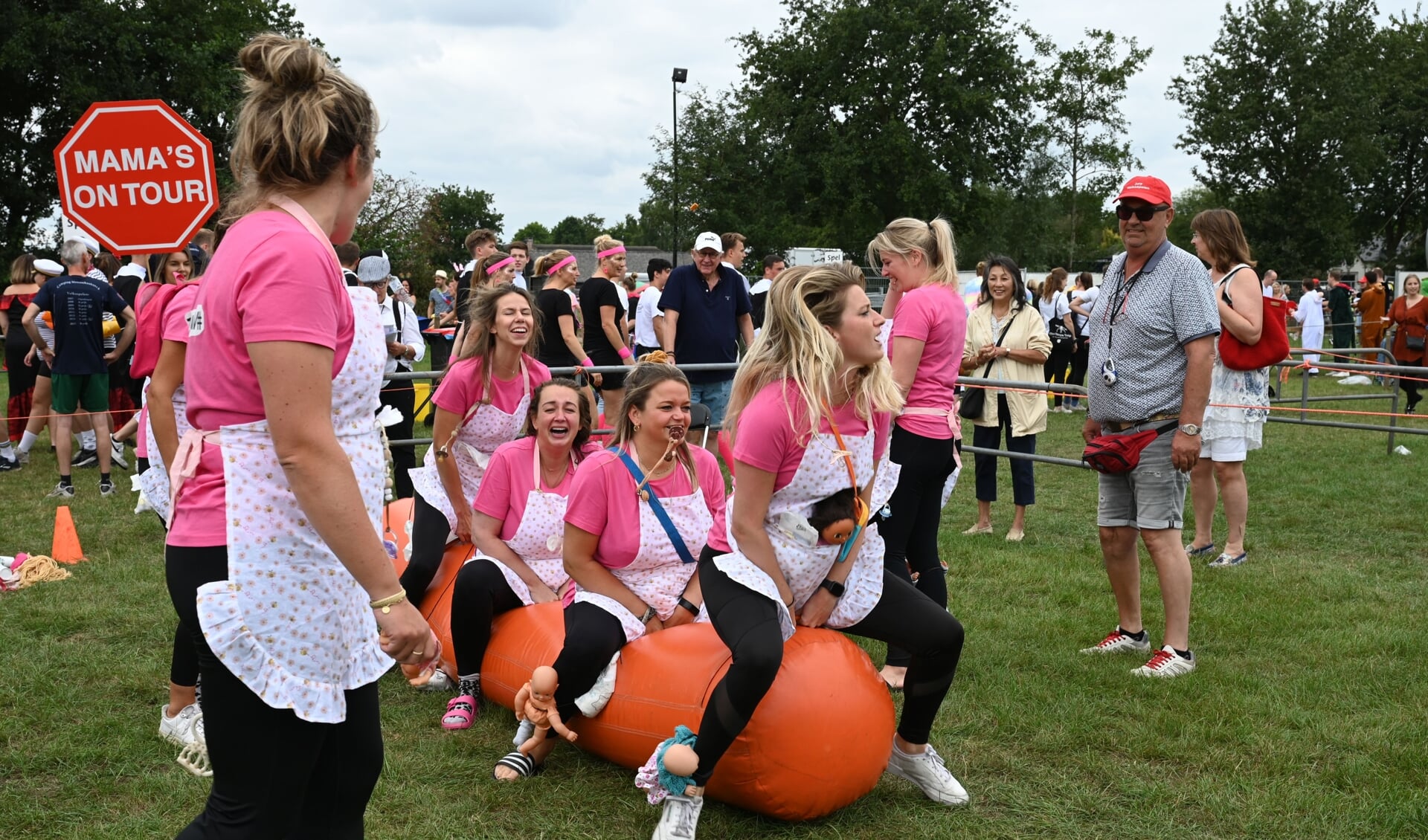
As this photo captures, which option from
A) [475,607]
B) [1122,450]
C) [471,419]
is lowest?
[475,607]

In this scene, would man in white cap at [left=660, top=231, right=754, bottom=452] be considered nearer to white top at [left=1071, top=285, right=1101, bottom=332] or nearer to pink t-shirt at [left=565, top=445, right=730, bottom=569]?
pink t-shirt at [left=565, top=445, right=730, bottom=569]

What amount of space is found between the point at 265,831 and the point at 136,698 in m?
3.31

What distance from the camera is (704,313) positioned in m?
10.1

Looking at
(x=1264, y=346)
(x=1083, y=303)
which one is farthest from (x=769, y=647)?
(x=1083, y=303)

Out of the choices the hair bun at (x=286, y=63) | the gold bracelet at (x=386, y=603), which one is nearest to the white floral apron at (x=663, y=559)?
the gold bracelet at (x=386, y=603)

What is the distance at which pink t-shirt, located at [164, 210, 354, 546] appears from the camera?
80.4 inches

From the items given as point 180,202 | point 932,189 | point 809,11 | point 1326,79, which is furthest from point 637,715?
point 1326,79

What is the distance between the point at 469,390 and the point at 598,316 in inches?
189

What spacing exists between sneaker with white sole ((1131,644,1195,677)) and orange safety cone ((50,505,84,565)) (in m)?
6.46

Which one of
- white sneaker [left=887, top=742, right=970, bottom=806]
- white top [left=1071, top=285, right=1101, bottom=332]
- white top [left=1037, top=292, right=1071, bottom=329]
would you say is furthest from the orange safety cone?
white top [left=1071, top=285, right=1101, bottom=332]

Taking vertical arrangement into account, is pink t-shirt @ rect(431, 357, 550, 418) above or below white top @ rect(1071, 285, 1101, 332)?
below

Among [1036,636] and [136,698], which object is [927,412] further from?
[136,698]

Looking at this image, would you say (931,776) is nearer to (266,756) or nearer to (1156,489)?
(1156,489)

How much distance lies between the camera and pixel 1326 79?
47.3 metres
